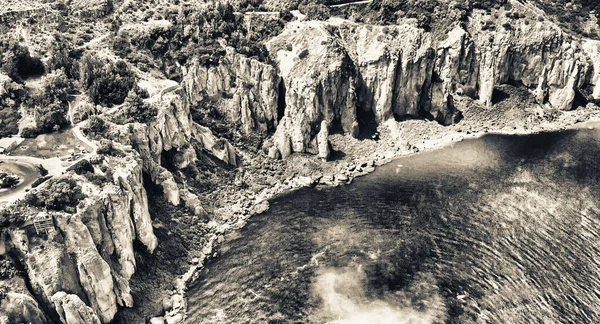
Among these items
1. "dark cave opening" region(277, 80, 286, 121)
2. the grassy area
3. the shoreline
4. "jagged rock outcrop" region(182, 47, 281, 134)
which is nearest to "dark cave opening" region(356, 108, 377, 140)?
the shoreline

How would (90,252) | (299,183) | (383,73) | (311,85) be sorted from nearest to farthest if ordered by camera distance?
(90,252) → (299,183) → (311,85) → (383,73)

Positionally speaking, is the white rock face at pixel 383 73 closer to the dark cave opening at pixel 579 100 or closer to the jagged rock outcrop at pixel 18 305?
the dark cave opening at pixel 579 100

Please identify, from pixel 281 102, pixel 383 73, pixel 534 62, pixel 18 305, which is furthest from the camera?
pixel 534 62

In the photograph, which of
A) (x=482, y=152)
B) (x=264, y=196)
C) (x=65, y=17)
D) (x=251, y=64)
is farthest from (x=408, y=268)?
(x=65, y=17)

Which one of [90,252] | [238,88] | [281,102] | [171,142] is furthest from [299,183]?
[90,252]

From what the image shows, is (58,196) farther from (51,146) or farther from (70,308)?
(51,146)

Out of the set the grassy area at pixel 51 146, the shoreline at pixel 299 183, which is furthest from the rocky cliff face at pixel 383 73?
the grassy area at pixel 51 146

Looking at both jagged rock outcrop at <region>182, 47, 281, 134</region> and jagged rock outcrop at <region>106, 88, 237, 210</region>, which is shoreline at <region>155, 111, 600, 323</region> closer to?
jagged rock outcrop at <region>106, 88, 237, 210</region>
